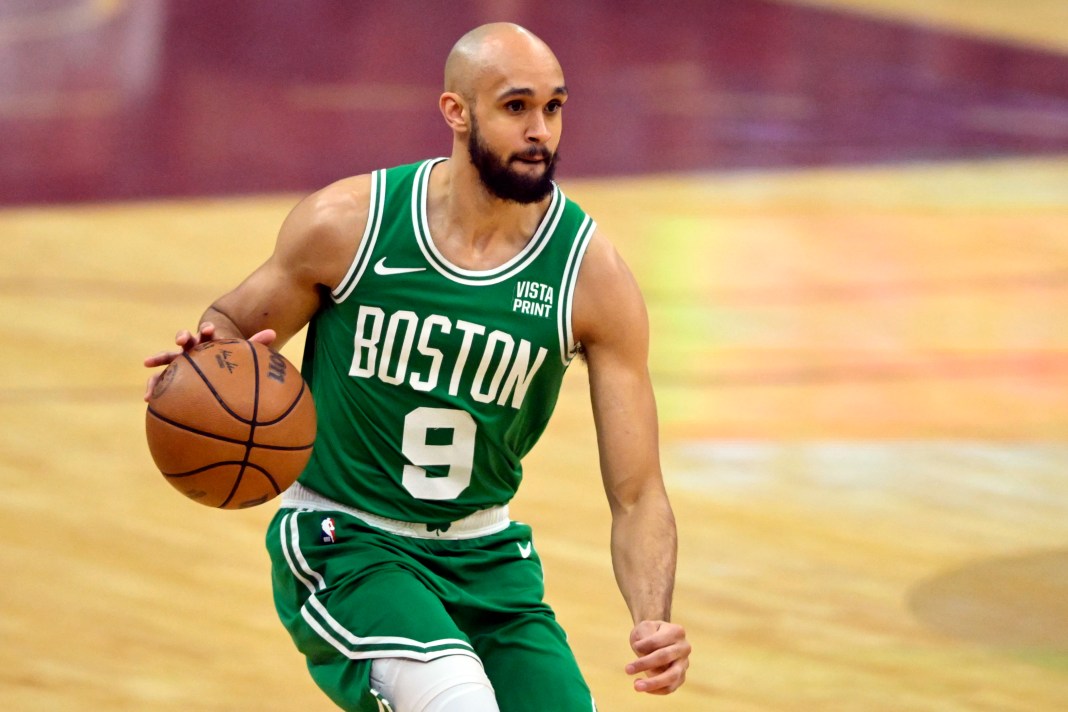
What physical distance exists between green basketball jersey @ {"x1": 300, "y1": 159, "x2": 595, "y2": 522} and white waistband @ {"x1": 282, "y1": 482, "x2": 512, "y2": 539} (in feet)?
0.08

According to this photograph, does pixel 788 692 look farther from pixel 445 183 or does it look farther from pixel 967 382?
pixel 967 382

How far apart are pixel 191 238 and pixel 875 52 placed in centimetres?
938

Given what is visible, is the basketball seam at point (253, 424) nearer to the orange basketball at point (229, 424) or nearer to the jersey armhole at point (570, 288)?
the orange basketball at point (229, 424)

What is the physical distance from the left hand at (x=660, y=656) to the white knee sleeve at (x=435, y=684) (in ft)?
1.07

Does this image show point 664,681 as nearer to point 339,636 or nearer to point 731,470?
point 339,636

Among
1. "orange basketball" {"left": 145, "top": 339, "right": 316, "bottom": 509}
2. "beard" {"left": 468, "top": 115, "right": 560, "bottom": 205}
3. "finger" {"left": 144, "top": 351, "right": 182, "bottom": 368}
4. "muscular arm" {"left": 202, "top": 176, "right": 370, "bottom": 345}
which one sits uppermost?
"beard" {"left": 468, "top": 115, "right": 560, "bottom": 205}

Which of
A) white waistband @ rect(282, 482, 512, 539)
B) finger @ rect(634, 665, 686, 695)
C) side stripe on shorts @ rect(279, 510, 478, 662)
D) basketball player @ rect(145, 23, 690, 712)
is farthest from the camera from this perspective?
white waistband @ rect(282, 482, 512, 539)

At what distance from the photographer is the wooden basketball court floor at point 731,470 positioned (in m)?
6.07

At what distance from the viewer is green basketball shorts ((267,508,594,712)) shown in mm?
3959

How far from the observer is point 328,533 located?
4.20m

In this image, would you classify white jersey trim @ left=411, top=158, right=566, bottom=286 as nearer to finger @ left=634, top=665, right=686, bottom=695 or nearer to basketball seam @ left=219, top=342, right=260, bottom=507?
basketball seam @ left=219, top=342, right=260, bottom=507

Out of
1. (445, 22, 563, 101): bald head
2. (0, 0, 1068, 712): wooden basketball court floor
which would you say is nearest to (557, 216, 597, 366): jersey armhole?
(445, 22, 563, 101): bald head

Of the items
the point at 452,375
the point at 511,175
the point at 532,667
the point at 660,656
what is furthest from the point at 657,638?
the point at 511,175

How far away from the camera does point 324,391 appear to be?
14.3 feet
